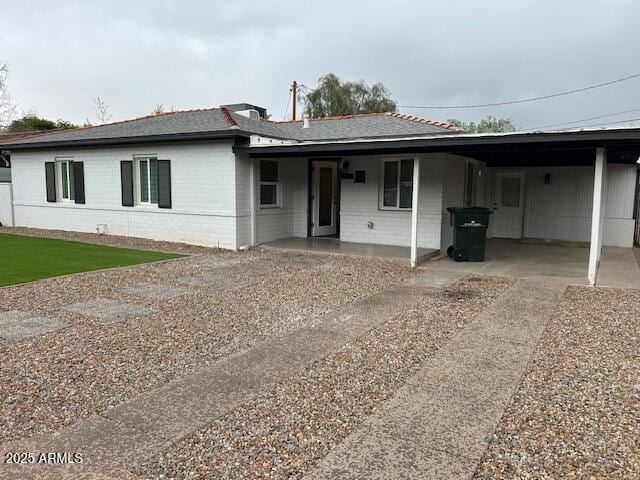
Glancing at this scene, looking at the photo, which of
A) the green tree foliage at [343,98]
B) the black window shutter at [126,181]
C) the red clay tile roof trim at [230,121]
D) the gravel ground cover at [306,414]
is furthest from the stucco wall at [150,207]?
the green tree foliage at [343,98]

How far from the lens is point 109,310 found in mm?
6016

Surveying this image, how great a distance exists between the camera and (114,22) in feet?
49.8

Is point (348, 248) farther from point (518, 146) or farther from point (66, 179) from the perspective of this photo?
point (66, 179)

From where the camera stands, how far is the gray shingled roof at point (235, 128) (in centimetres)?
1215

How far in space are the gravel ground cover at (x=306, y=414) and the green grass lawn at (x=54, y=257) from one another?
19.4ft

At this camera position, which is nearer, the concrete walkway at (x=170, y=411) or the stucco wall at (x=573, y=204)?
the concrete walkway at (x=170, y=411)

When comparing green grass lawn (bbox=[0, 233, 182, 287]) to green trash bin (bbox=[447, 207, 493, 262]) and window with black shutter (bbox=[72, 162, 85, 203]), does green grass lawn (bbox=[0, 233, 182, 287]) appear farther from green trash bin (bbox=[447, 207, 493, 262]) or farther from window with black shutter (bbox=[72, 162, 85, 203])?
green trash bin (bbox=[447, 207, 493, 262])

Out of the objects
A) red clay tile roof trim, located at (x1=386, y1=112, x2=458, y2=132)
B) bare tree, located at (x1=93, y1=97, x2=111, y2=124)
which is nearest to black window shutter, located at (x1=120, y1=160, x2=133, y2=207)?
red clay tile roof trim, located at (x1=386, y1=112, x2=458, y2=132)

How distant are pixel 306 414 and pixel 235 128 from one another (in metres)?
8.53

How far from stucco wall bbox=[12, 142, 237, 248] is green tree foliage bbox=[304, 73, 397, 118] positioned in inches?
848

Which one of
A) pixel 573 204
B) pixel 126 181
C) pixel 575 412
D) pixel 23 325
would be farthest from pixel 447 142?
pixel 126 181

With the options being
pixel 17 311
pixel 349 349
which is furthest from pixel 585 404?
pixel 17 311

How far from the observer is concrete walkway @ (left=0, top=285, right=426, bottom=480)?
107 inches

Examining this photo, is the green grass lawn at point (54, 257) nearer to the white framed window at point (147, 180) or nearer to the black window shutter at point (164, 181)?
the black window shutter at point (164, 181)
